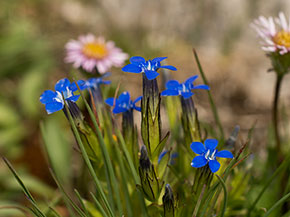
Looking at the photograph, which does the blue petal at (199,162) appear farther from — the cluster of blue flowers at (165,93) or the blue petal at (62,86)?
the blue petal at (62,86)

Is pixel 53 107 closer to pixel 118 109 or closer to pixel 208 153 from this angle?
pixel 118 109

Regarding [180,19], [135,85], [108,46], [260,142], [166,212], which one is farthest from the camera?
[180,19]

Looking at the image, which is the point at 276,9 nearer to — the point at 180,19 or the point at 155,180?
the point at 180,19

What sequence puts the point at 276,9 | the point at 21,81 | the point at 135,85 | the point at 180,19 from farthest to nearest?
the point at 180,19 < the point at 276,9 < the point at 135,85 < the point at 21,81

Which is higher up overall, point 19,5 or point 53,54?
point 19,5

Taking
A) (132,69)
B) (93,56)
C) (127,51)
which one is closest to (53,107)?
(132,69)

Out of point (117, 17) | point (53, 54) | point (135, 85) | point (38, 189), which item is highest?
point (117, 17)

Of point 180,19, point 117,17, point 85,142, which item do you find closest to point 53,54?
point 117,17
